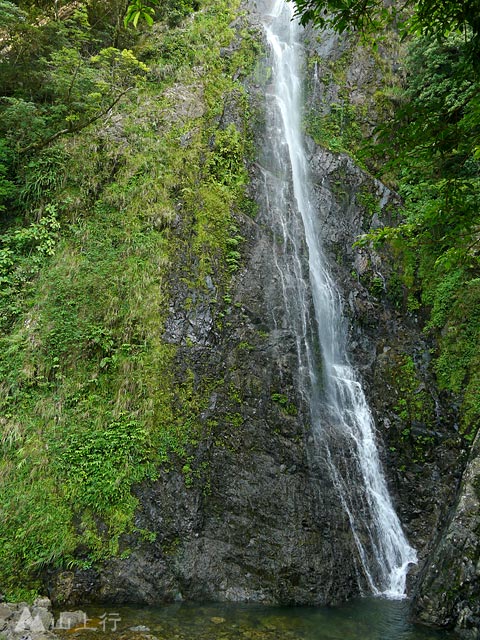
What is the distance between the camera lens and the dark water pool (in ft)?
18.5

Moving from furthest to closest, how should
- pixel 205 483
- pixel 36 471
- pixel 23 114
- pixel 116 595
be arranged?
pixel 23 114 < pixel 205 483 < pixel 36 471 < pixel 116 595

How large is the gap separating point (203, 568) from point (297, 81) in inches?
575

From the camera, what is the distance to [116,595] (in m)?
6.39

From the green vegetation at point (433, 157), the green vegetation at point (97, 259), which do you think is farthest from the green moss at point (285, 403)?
the green vegetation at point (433, 157)

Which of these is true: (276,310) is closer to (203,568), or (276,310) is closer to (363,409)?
(363,409)

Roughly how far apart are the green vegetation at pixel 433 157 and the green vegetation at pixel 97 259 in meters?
4.21

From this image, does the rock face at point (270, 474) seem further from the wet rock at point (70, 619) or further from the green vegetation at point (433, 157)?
the green vegetation at point (433, 157)

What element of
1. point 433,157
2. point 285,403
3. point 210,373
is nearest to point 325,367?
point 285,403

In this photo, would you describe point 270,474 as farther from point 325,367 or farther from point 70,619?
point 70,619

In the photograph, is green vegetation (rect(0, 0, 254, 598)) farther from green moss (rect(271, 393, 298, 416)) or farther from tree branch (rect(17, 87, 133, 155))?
green moss (rect(271, 393, 298, 416))

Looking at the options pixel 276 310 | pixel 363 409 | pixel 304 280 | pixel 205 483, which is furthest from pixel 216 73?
pixel 205 483

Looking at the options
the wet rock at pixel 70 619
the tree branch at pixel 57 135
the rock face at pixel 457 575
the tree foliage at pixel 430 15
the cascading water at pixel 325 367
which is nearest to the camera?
the tree foliage at pixel 430 15

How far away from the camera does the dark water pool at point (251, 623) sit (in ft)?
18.5

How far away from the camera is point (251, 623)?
6.12 metres
